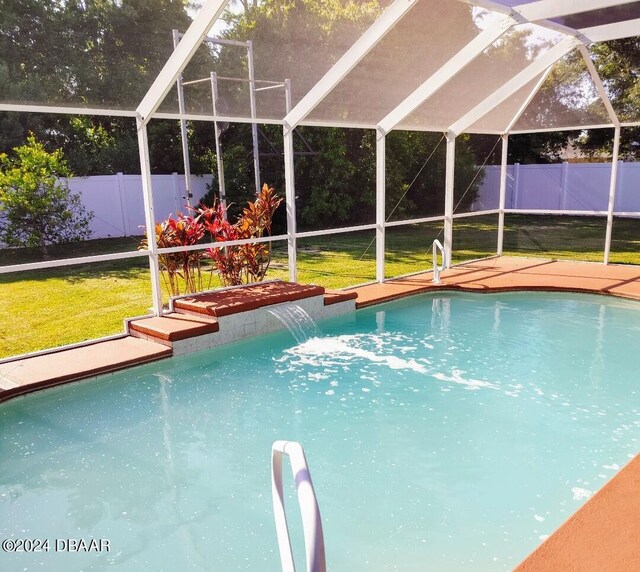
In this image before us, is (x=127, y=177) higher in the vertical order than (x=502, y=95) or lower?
lower

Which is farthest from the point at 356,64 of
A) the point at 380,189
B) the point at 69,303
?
the point at 69,303

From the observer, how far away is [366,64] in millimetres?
6504

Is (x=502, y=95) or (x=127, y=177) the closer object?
(x=502, y=95)

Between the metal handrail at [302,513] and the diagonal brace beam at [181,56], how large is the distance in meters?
4.12

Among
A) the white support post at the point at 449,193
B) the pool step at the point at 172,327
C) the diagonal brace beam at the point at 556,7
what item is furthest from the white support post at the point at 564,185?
the pool step at the point at 172,327

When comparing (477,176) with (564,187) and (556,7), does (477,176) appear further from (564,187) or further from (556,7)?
(556,7)

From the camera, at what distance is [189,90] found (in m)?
8.39

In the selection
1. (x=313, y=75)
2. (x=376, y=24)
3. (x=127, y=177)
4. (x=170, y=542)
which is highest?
(x=376, y=24)

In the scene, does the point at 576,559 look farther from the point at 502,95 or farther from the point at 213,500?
the point at 502,95

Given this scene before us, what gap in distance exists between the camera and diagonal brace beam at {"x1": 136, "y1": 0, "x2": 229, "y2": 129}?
4.74m

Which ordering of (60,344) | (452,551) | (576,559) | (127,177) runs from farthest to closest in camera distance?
(127,177) → (60,344) → (452,551) → (576,559)

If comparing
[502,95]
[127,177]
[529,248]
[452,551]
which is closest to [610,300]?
[502,95]

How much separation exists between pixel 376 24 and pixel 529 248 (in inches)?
347

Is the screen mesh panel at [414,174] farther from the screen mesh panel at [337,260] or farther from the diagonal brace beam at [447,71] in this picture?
the diagonal brace beam at [447,71]
